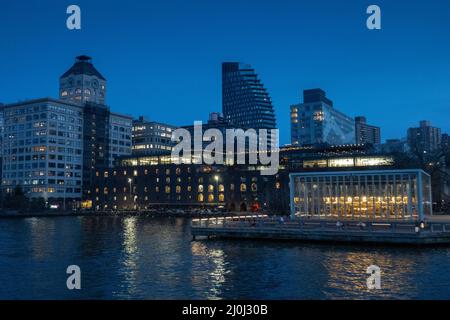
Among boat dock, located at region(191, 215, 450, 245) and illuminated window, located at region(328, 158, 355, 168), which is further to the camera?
illuminated window, located at region(328, 158, 355, 168)

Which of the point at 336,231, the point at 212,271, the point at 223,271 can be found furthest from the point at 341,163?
the point at 212,271

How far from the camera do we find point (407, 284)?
36.6 m

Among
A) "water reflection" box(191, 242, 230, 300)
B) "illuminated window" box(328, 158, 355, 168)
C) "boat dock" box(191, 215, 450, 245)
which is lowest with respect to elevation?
"water reflection" box(191, 242, 230, 300)

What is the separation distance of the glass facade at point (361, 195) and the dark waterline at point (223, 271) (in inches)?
772

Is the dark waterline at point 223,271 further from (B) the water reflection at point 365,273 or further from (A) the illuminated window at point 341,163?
(A) the illuminated window at point 341,163

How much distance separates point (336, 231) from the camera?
6156 cm

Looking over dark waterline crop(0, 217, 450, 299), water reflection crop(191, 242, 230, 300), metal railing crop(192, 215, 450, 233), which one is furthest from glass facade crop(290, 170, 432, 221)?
water reflection crop(191, 242, 230, 300)

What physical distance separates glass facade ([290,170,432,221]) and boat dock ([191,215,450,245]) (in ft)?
29.9

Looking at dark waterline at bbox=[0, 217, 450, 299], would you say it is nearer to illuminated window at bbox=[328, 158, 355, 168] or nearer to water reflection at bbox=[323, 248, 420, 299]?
water reflection at bbox=[323, 248, 420, 299]

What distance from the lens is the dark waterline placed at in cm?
3459

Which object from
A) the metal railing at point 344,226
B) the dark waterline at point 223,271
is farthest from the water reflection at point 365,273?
the metal railing at point 344,226

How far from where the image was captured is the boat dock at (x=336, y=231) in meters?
56.8

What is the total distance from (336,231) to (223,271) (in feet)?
76.4
